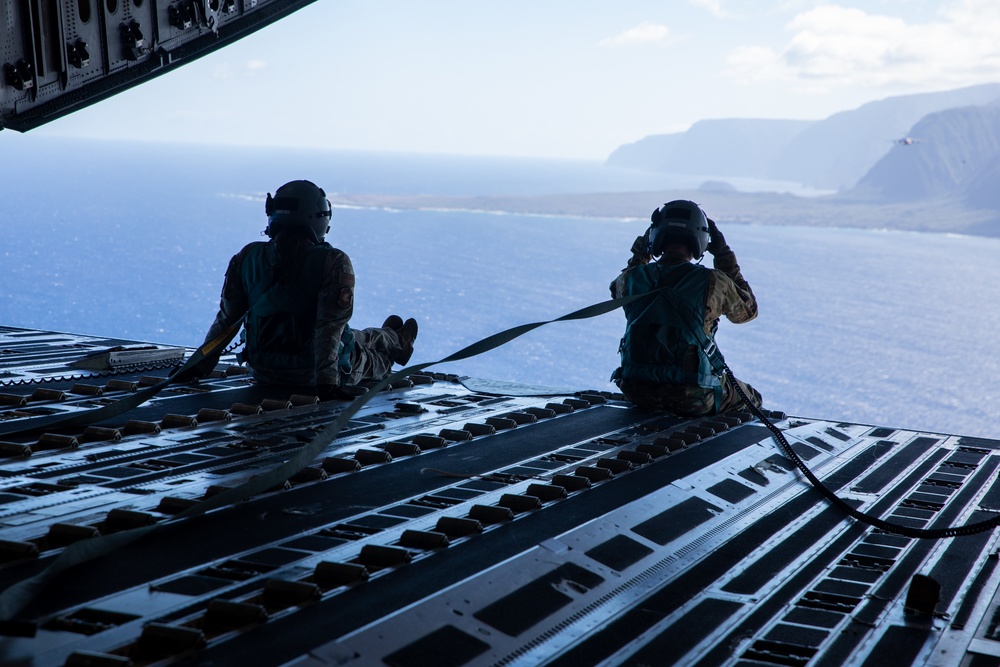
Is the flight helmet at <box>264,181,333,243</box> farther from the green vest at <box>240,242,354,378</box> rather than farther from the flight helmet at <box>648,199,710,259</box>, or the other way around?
the flight helmet at <box>648,199,710,259</box>

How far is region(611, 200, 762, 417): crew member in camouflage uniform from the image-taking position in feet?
21.2

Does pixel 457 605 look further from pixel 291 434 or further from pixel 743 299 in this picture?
pixel 743 299

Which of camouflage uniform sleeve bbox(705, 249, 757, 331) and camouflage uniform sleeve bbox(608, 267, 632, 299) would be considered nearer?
camouflage uniform sleeve bbox(705, 249, 757, 331)

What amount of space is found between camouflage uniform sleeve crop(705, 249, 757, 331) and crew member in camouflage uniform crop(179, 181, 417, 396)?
2234mm

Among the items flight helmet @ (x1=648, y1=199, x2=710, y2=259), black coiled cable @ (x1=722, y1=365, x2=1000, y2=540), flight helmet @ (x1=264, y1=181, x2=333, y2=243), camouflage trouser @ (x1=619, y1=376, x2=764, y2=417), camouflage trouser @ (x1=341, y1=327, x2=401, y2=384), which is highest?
flight helmet @ (x1=264, y1=181, x2=333, y2=243)

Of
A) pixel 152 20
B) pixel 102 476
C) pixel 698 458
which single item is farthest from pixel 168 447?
pixel 152 20

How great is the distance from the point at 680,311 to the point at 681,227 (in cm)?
53

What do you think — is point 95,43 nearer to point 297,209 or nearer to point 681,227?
point 297,209

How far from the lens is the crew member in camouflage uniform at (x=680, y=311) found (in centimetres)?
645

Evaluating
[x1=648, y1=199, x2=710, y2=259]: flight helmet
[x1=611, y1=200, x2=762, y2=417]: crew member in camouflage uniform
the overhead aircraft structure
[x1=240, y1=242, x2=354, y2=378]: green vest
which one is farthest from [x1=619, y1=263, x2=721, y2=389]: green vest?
the overhead aircraft structure

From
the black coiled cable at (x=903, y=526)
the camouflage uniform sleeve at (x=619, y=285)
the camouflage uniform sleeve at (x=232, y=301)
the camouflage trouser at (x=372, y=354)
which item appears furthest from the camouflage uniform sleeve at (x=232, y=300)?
the black coiled cable at (x=903, y=526)

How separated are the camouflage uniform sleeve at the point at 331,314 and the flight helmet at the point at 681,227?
195cm

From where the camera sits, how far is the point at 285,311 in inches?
267

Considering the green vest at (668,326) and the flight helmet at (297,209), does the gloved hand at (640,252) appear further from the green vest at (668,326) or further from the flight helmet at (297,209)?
the flight helmet at (297,209)
